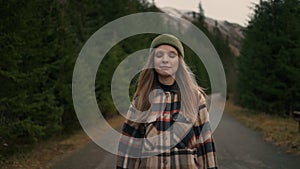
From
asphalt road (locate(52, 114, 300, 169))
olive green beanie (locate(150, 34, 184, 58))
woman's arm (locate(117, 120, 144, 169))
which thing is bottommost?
asphalt road (locate(52, 114, 300, 169))

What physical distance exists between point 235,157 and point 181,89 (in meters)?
6.23

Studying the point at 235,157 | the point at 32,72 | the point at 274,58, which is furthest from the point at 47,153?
the point at 274,58

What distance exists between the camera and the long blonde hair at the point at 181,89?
269cm

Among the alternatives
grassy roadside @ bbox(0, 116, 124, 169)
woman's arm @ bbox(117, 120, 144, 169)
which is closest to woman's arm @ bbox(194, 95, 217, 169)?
woman's arm @ bbox(117, 120, 144, 169)

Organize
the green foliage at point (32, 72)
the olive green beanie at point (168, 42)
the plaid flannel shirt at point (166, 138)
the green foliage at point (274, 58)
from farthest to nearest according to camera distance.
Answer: the green foliage at point (274, 58) < the green foliage at point (32, 72) < the olive green beanie at point (168, 42) < the plaid flannel shirt at point (166, 138)

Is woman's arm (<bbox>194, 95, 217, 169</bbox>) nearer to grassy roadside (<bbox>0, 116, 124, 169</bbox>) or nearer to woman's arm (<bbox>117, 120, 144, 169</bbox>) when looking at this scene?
woman's arm (<bbox>117, 120, 144, 169</bbox>)

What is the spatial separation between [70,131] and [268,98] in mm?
13729

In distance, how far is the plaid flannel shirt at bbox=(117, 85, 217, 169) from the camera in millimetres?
2611

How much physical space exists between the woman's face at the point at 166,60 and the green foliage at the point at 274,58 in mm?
15836

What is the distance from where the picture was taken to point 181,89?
9.05 ft

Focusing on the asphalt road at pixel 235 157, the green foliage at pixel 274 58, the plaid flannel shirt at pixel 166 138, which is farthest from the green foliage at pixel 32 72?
the green foliage at pixel 274 58

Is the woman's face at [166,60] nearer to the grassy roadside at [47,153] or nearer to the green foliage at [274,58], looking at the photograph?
the grassy roadside at [47,153]

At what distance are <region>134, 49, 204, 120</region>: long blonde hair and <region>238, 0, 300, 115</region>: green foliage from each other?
15.7 metres

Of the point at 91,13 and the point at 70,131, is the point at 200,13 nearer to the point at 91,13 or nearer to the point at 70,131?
the point at 91,13
